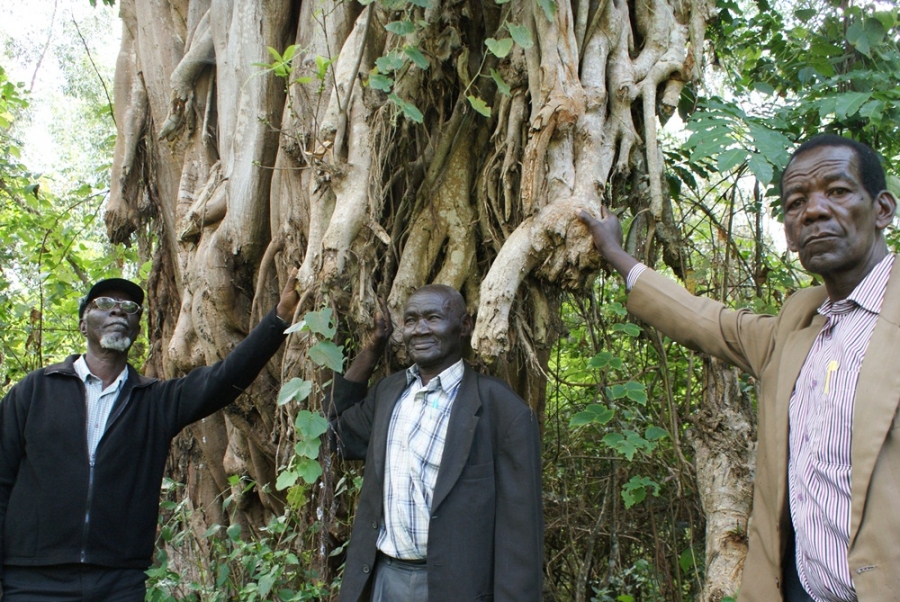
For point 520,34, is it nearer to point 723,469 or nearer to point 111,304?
point 111,304

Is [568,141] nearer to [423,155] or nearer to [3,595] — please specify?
[423,155]

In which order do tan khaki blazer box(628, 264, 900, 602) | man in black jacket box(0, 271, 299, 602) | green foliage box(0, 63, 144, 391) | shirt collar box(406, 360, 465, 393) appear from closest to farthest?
1. tan khaki blazer box(628, 264, 900, 602)
2. man in black jacket box(0, 271, 299, 602)
3. shirt collar box(406, 360, 465, 393)
4. green foliage box(0, 63, 144, 391)

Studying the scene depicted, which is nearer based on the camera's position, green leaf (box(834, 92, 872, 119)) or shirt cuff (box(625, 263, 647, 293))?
shirt cuff (box(625, 263, 647, 293))

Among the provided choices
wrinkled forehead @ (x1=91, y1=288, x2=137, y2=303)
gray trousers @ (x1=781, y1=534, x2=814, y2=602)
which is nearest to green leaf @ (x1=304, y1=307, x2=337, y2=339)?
wrinkled forehead @ (x1=91, y1=288, x2=137, y2=303)

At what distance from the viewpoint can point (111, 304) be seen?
9.46 feet

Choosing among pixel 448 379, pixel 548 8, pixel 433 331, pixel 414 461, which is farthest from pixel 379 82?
pixel 414 461

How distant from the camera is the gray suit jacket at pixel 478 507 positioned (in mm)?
2393

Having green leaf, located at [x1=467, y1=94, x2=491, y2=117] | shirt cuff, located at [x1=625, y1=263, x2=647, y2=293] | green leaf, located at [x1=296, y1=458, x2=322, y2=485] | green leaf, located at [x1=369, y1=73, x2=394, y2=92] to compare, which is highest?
green leaf, located at [x1=369, y1=73, x2=394, y2=92]

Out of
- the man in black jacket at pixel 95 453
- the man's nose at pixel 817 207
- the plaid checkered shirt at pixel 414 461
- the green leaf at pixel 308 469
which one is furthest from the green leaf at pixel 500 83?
the green leaf at pixel 308 469

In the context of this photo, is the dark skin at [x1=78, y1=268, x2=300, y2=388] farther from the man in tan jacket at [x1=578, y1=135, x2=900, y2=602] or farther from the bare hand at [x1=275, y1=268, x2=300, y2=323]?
the man in tan jacket at [x1=578, y1=135, x2=900, y2=602]

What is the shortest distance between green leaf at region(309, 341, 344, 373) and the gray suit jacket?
248 millimetres

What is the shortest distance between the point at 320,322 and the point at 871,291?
1.71 m

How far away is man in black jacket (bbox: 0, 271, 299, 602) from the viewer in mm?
2529

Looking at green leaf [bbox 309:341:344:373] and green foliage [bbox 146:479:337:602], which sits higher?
green leaf [bbox 309:341:344:373]
